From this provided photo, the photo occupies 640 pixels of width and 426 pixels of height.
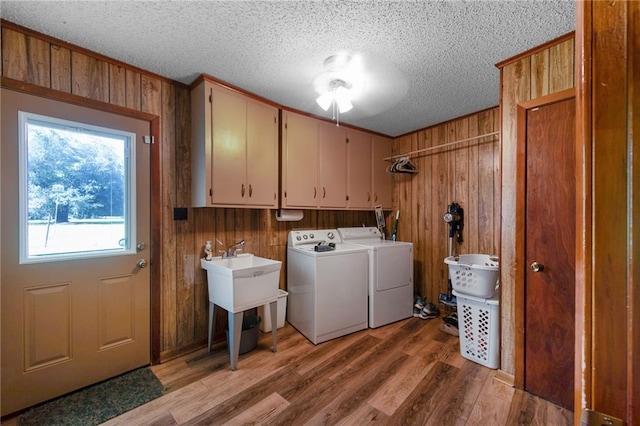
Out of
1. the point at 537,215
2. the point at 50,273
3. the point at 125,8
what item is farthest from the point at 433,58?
the point at 50,273

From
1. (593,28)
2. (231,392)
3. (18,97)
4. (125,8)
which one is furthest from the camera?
(231,392)

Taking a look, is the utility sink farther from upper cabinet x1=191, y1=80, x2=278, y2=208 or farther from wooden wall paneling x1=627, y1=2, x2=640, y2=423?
wooden wall paneling x1=627, y1=2, x2=640, y2=423

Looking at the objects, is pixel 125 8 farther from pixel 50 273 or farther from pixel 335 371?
pixel 335 371

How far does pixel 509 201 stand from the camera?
196 cm

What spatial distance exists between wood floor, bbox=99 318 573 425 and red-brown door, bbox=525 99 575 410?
23cm

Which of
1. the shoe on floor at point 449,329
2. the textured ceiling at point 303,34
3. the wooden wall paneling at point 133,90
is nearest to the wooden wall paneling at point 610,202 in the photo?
the textured ceiling at point 303,34

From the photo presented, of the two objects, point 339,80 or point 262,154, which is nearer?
point 339,80

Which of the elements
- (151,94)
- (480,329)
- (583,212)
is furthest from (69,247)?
(480,329)

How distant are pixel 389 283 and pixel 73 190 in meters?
2.91

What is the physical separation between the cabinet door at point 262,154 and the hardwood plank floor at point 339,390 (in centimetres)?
144

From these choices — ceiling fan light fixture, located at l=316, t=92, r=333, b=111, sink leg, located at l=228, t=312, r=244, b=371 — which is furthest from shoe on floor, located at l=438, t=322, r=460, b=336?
ceiling fan light fixture, located at l=316, t=92, r=333, b=111

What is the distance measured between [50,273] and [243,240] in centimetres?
141

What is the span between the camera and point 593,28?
41cm

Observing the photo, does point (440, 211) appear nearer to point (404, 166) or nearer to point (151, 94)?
point (404, 166)
